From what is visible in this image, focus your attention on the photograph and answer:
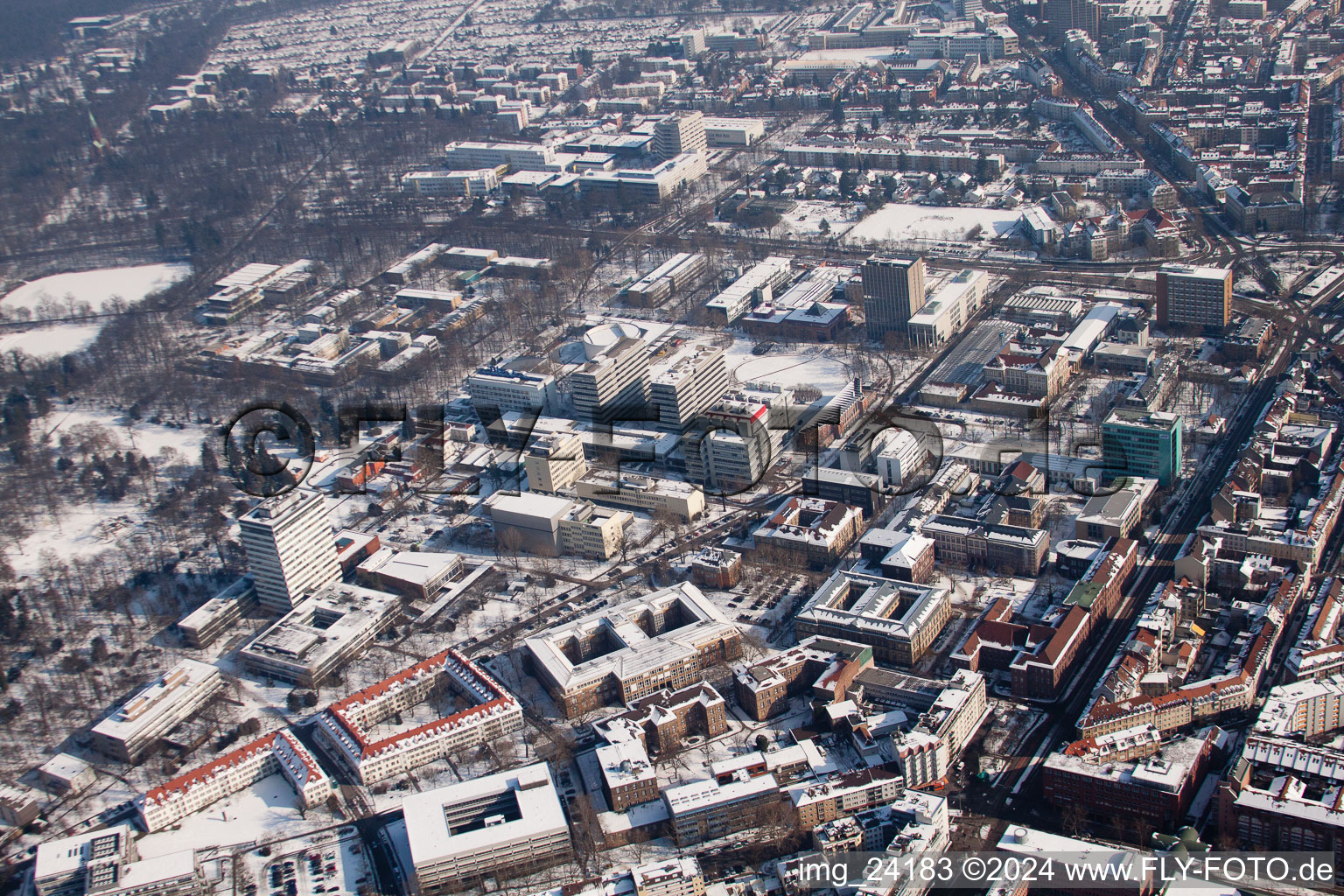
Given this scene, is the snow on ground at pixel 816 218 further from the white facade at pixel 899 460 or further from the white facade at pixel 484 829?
the white facade at pixel 484 829

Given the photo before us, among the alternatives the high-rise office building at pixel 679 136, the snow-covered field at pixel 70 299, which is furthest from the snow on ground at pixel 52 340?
the high-rise office building at pixel 679 136

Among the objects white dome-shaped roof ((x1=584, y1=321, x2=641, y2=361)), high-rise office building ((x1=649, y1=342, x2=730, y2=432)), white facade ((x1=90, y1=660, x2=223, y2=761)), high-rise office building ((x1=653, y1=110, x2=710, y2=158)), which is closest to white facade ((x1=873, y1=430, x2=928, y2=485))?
high-rise office building ((x1=649, y1=342, x2=730, y2=432))

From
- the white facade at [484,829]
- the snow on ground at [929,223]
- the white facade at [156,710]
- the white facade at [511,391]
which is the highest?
the snow on ground at [929,223]

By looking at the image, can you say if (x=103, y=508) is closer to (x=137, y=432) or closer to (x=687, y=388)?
(x=137, y=432)

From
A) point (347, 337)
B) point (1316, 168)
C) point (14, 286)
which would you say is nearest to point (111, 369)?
point (347, 337)

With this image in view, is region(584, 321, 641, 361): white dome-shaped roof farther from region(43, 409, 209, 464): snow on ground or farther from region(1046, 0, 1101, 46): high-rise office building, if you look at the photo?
region(1046, 0, 1101, 46): high-rise office building
